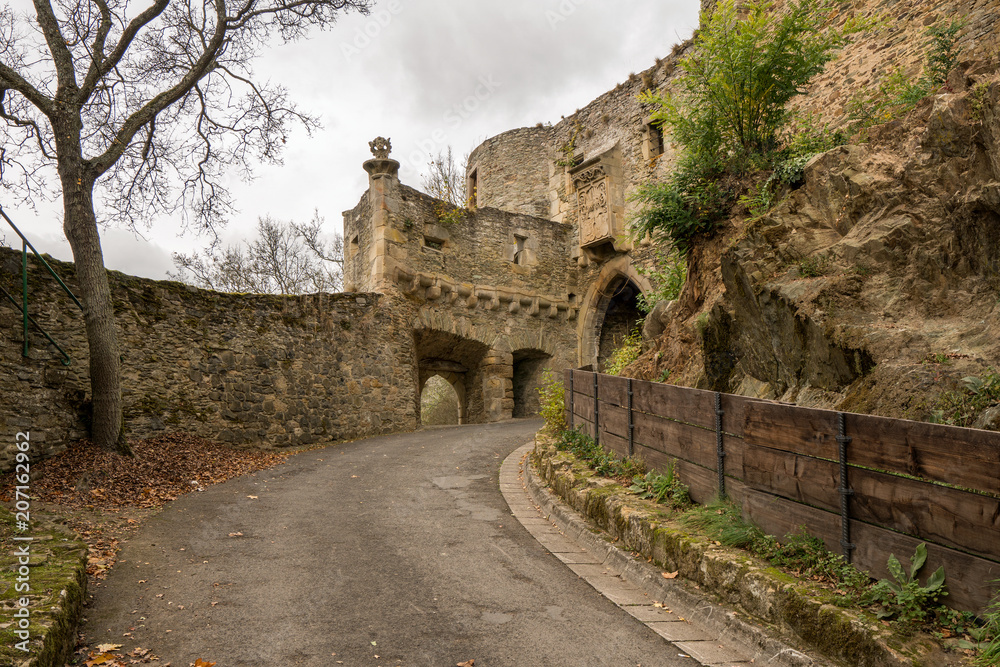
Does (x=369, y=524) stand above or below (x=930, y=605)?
below

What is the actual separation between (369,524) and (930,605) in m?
4.27

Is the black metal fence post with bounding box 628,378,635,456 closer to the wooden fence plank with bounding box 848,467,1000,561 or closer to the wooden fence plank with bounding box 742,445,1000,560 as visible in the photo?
the wooden fence plank with bounding box 742,445,1000,560

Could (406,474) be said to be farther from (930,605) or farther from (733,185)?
(930,605)

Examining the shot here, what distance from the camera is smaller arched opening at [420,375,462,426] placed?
25.4m

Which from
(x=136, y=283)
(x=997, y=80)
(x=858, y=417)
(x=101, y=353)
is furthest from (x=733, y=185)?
(x=136, y=283)

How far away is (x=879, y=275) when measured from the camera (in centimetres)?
450

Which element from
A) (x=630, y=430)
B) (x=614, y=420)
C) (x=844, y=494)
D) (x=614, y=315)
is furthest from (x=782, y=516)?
(x=614, y=315)

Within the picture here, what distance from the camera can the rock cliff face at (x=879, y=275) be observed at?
385 centimetres

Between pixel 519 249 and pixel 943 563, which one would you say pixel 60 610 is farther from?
pixel 519 249

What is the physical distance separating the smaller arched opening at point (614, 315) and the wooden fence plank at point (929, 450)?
13.5 meters

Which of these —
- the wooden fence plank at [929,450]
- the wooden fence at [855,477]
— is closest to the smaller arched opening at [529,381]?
the wooden fence at [855,477]

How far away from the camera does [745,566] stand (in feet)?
11.0

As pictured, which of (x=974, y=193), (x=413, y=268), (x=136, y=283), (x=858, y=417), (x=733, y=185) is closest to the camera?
(x=858, y=417)

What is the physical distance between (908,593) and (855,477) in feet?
2.01
